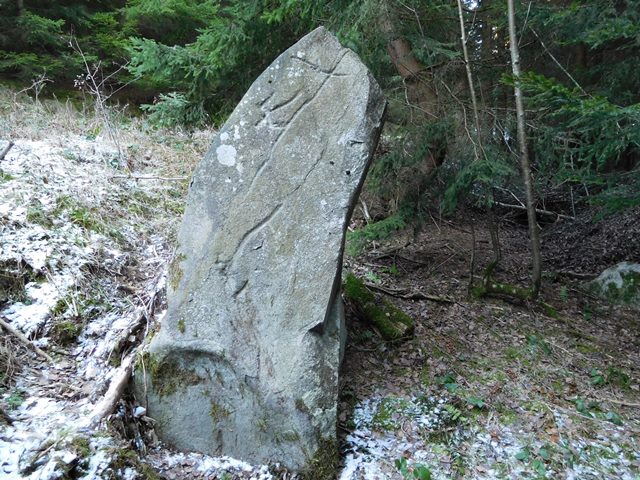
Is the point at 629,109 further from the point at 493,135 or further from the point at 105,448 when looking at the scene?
the point at 105,448

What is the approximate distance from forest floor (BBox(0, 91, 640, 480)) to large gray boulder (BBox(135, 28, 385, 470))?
→ 29cm

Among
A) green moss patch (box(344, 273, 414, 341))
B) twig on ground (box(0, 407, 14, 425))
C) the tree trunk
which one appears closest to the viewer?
twig on ground (box(0, 407, 14, 425))

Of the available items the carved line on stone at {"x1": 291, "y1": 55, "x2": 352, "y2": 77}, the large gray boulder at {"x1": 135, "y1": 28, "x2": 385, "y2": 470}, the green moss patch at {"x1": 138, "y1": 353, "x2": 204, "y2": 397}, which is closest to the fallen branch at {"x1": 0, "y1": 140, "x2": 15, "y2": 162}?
the large gray boulder at {"x1": 135, "y1": 28, "x2": 385, "y2": 470}

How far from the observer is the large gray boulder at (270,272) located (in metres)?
3.15

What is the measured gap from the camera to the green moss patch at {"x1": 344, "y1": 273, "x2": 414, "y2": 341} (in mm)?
4418

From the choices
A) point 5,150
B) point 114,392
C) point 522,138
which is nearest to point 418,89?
point 522,138

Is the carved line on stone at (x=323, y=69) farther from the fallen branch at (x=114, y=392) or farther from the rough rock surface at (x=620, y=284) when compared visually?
the rough rock surface at (x=620, y=284)

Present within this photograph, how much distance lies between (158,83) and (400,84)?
273 inches

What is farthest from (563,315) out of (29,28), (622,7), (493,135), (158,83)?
(29,28)

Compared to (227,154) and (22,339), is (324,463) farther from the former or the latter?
(22,339)

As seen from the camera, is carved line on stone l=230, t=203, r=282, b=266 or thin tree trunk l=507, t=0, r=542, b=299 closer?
carved line on stone l=230, t=203, r=282, b=266

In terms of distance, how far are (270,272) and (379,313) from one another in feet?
5.52

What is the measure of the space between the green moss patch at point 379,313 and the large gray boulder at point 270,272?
45.1 inches

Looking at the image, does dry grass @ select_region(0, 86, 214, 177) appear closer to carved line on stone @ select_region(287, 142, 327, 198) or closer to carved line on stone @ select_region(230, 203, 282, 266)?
carved line on stone @ select_region(230, 203, 282, 266)
